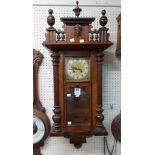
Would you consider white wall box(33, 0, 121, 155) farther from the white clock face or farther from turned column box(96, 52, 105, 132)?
turned column box(96, 52, 105, 132)

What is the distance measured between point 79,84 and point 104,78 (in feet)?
1.04

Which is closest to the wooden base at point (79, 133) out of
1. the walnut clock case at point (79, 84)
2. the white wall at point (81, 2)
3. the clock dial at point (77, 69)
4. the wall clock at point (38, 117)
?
the walnut clock case at point (79, 84)

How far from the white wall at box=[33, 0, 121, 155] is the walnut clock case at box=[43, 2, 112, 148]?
23cm

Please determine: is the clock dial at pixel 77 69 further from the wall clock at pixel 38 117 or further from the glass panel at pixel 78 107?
the wall clock at pixel 38 117

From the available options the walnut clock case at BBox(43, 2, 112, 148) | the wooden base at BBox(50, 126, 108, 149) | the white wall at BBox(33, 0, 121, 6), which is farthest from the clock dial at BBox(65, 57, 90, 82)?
the white wall at BBox(33, 0, 121, 6)

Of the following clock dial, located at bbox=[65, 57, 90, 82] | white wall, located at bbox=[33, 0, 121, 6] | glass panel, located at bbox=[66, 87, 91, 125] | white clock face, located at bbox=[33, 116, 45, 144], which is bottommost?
white clock face, located at bbox=[33, 116, 45, 144]

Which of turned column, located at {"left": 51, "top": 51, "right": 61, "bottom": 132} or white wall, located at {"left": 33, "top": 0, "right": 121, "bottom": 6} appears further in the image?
white wall, located at {"left": 33, "top": 0, "right": 121, "bottom": 6}

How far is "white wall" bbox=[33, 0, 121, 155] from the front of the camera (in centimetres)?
161

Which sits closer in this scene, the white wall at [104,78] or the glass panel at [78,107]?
the glass panel at [78,107]

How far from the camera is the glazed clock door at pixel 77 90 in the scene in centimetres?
143

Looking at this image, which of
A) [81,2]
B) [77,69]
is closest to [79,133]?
[77,69]

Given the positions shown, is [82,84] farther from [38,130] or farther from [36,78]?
[38,130]
